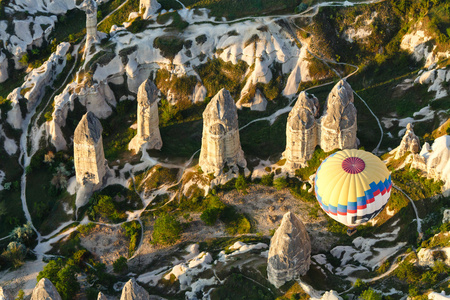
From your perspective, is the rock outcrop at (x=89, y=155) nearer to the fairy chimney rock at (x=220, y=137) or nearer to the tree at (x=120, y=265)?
the tree at (x=120, y=265)

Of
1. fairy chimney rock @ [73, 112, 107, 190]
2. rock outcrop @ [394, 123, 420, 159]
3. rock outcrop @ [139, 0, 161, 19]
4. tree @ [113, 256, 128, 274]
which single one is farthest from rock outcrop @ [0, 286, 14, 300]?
rock outcrop @ [139, 0, 161, 19]

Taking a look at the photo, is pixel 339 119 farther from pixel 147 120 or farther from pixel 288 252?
pixel 147 120

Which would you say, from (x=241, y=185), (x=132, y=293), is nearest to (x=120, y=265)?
(x=132, y=293)

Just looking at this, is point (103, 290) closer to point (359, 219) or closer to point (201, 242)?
point (201, 242)

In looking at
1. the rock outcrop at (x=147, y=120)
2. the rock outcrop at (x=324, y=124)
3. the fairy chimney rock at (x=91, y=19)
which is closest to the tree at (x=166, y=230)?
the rock outcrop at (x=147, y=120)

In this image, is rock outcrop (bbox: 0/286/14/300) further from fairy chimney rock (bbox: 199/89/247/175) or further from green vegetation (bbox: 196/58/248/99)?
green vegetation (bbox: 196/58/248/99)
